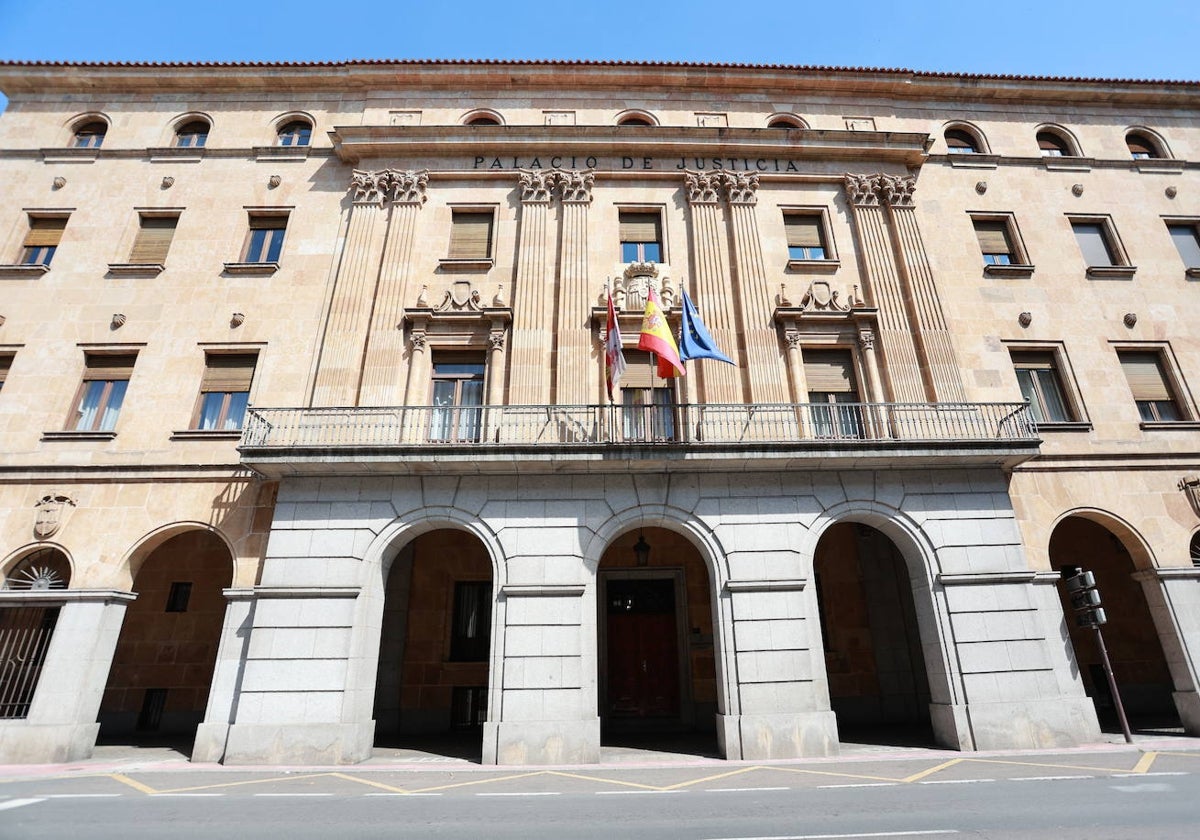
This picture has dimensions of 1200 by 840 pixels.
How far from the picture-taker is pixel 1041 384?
15211mm

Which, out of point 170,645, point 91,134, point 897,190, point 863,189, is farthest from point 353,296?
point 897,190

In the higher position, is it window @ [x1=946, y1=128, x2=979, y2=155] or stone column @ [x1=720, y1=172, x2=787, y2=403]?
window @ [x1=946, y1=128, x2=979, y2=155]

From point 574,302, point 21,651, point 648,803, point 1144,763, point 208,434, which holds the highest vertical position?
point 574,302

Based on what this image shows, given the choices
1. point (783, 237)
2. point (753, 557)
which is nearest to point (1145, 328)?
point (783, 237)

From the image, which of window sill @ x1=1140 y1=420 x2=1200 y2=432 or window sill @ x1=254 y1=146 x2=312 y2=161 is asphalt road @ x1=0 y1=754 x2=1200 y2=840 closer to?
window sill @ x1=1140 y1=420 x2=1200 y2=432

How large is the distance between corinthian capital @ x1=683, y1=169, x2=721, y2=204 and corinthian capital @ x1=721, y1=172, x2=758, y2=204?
Answer: 253mm

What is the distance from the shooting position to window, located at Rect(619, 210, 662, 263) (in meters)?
16.4

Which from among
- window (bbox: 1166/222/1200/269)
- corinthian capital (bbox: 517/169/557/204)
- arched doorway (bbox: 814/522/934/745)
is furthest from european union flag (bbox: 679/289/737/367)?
window (bbox: 1166/222/1200/269)

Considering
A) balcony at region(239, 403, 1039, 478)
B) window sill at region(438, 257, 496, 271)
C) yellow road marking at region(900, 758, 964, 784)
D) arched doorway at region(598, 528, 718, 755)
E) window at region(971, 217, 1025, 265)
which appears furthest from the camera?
window at region(971, 217, 1025, 265)

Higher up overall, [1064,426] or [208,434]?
[1064,426]

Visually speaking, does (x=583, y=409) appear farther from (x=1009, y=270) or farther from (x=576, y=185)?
(x=1009, y=270)

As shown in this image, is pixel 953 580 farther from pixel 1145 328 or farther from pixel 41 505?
pixel 41 505

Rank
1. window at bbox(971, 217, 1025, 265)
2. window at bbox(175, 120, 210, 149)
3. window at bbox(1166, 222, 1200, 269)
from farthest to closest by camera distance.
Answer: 1. window at bbox(175, 120, 210, 149)
2. window at bbox(1166, 222, 1200, 269)
3. window at bbox(971, 217, 1025, 265)

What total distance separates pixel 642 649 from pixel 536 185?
13450 mm
